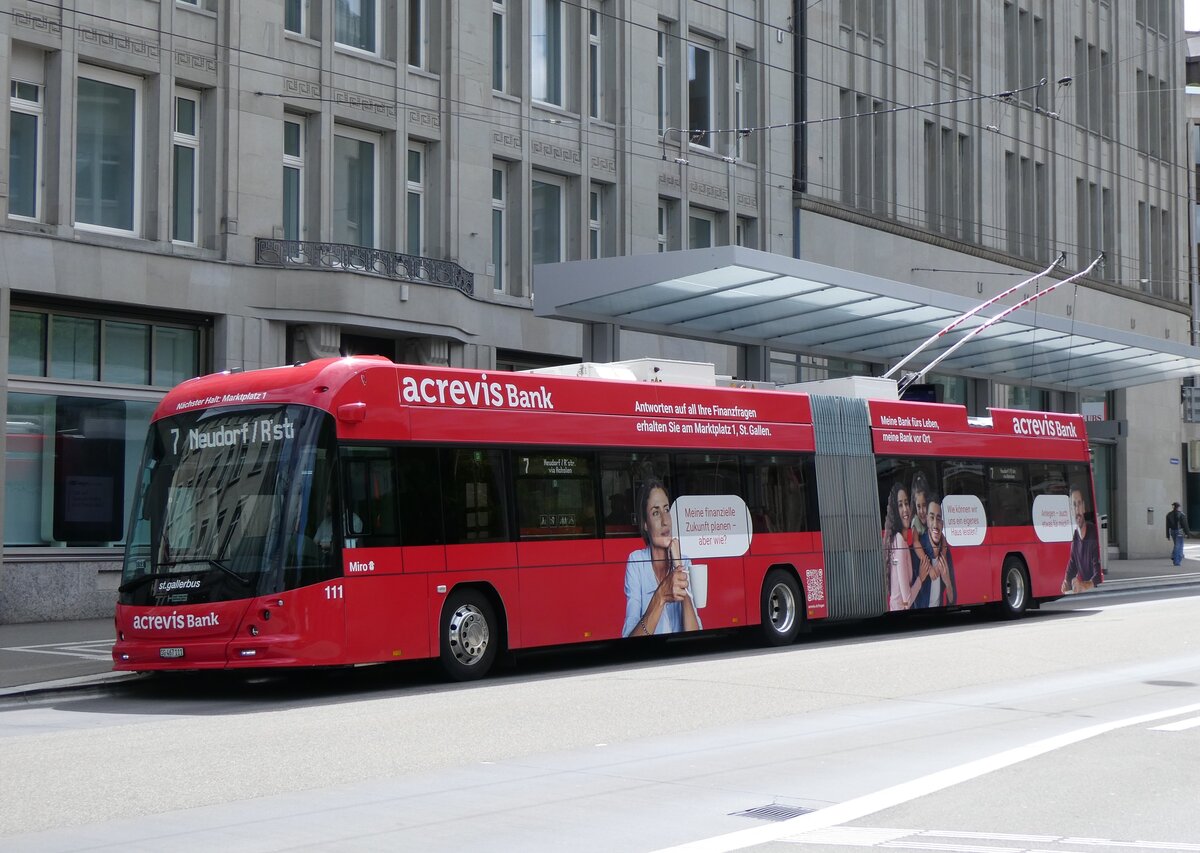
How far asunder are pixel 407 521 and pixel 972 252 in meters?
32.2

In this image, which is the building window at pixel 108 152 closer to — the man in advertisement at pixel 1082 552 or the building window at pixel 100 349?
the building window at pixel 100 349

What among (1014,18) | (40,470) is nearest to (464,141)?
(40,470)

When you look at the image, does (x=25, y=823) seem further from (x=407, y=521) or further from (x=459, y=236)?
(x=459, y=236)

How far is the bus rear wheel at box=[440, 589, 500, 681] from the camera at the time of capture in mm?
14602

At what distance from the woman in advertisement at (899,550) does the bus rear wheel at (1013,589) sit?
2617 millimetres

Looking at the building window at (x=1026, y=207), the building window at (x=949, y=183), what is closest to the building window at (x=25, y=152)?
the building window at (x=949, y=183)

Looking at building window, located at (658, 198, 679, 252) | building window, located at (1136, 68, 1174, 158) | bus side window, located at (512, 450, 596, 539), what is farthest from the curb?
building window, located at (1136, 68, 1174, 158)

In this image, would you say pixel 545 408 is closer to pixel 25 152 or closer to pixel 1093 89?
pixel 25 152

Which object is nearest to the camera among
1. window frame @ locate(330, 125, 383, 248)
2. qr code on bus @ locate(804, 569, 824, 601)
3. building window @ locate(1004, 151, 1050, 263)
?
qr code on bus @ locate(804, 569, 824, 601)

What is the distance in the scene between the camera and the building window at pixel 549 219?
29.8m

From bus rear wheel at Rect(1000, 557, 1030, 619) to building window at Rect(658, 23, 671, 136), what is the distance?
1332 cm

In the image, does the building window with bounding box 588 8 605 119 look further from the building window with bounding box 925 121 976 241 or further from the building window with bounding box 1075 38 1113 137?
the building window with bounding box 1075 38 1113 137

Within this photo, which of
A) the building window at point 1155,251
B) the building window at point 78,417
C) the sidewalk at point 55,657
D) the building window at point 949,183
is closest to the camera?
the sidewalk at point 55,657

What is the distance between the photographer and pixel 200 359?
23828 millimetres
